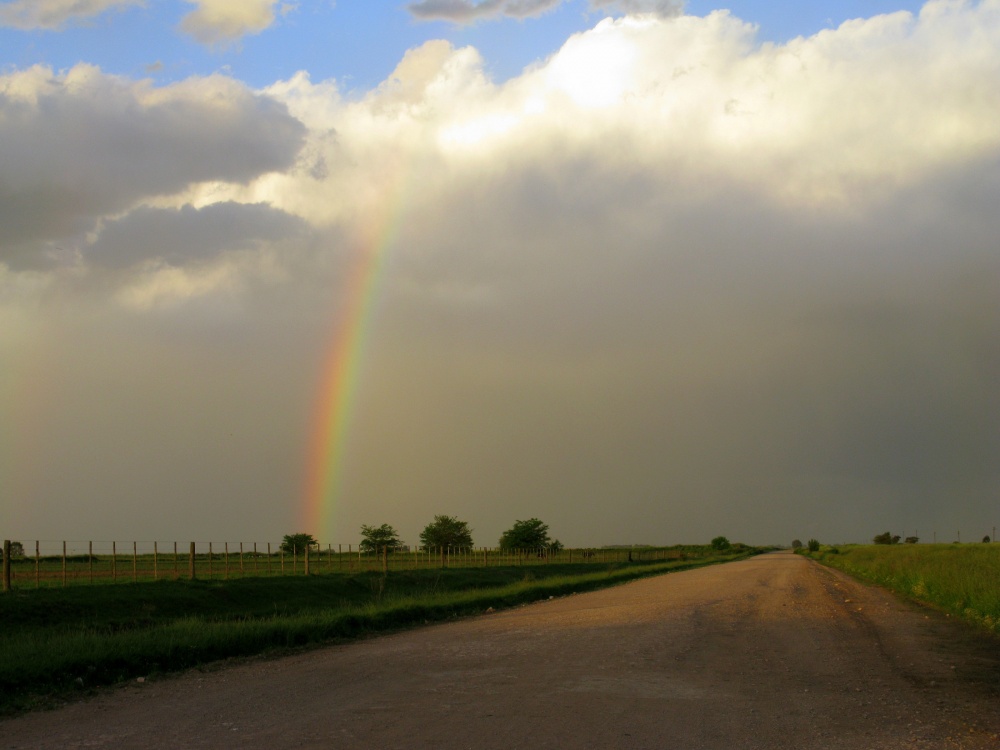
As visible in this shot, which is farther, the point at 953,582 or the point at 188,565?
the point at 188,565

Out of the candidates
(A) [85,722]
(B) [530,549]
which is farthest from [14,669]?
(B) [530,549]

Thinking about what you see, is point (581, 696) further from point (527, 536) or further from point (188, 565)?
point (527, 536)

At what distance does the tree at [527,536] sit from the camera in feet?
413

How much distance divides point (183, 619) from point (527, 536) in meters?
109

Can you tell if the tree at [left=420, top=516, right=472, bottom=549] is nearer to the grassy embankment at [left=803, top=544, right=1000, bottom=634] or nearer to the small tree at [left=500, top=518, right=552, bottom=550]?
the small tree at [left=500, top=518, right=552, bottom=550]

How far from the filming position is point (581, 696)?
1023 cm

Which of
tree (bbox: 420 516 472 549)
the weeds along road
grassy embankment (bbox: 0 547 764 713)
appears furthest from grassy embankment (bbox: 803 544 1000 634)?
tree (bbox: 420 516 472 549)

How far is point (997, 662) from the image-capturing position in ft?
44.3

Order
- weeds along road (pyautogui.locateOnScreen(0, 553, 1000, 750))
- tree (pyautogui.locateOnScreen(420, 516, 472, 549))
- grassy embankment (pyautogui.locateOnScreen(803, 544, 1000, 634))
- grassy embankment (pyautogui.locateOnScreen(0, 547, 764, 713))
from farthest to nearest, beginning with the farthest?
tree (pyautogui.locateOnScreen(420, 516, 472, 549)) → grassy embankment (pyautogui.locateOnScreen(803, 544, 1000, 634)) → grassy embankment (pyautogui.locateOnScreen(0, 547, 764, 713)) → weeds along road (pyautogui.locateOnScreen(0, 553, 1000, 750))

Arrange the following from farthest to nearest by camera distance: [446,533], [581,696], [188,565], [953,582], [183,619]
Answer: [446,533] < [188,565] < [953,582] < [183,619] < [581,696]

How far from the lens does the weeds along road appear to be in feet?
27.1

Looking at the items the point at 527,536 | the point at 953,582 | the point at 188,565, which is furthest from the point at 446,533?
the point at 953,582

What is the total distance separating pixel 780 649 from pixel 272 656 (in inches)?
339

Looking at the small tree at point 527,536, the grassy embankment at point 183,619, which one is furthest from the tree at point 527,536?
the grassy embankment at point 183,619
